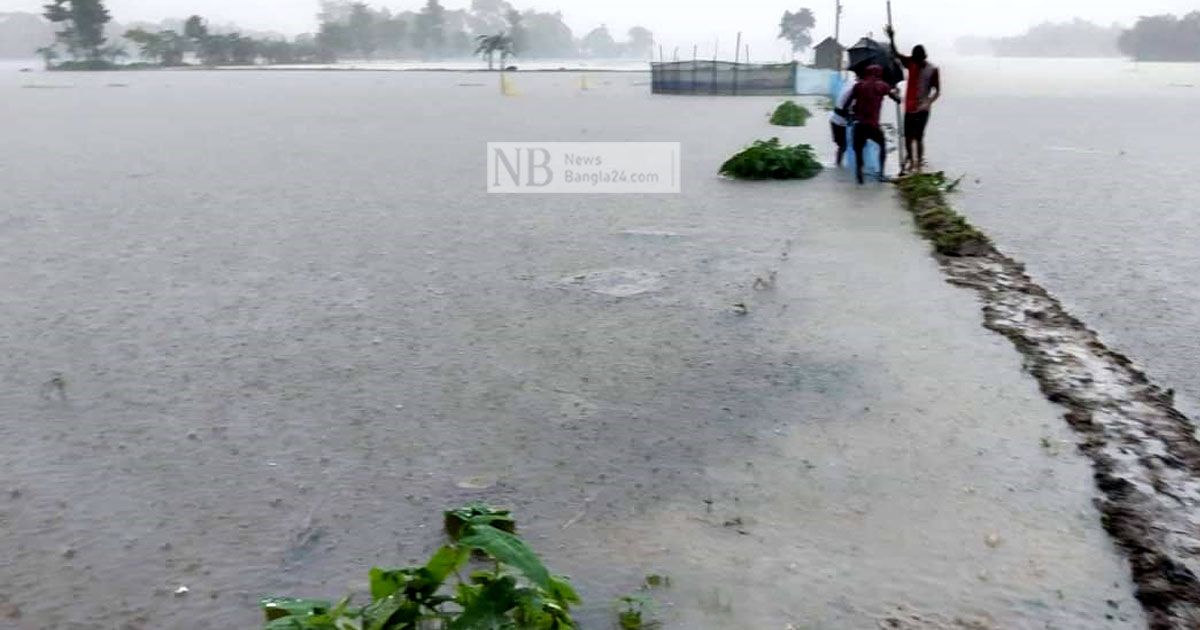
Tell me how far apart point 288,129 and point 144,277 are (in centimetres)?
1420

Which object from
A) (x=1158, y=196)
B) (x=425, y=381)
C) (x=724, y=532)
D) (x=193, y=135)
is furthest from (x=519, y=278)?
(x=193, y=135)

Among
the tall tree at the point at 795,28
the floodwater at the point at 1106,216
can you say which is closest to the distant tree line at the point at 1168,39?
the tall tree at the point at 795,28

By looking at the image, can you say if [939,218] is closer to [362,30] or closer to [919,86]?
[919,86]

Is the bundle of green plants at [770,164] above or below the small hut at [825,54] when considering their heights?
below

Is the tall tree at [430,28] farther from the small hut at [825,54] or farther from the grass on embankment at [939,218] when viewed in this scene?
the grass on embankment at [939,218]

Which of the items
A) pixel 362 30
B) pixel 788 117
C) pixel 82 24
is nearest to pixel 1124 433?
pixel 788 117

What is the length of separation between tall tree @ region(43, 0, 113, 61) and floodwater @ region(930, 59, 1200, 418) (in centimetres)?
8043

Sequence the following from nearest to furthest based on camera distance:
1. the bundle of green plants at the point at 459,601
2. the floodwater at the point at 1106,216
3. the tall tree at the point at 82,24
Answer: the bundle of green plants at the point at 459,601, the floodwater at the point at 1106,216, the tall tree at the point at 82,24

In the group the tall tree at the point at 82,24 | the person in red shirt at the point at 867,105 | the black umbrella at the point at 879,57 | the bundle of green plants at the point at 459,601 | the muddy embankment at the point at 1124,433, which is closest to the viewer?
the bundle of green plants at the point at 459,601

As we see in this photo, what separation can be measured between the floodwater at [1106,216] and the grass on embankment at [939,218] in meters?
0.23

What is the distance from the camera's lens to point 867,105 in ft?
34.5

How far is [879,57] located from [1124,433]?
825cm

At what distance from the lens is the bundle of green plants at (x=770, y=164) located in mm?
11820

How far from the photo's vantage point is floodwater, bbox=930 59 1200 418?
18.8 feet
